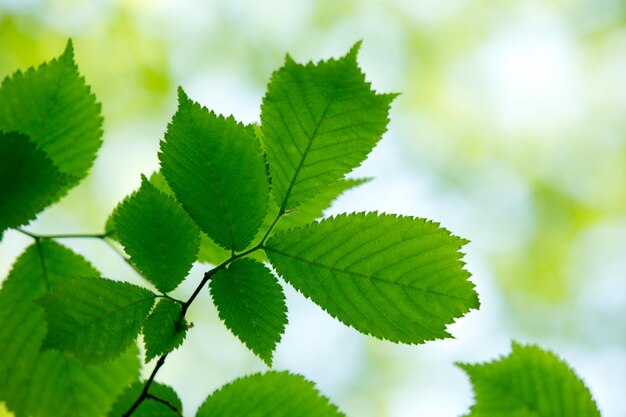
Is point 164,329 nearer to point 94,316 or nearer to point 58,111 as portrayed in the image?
point 94,316

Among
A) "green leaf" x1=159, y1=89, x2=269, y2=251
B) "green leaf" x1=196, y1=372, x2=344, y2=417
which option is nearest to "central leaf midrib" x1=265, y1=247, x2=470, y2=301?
"green leaf" x1=159, y1=89, x2=269, y2=251

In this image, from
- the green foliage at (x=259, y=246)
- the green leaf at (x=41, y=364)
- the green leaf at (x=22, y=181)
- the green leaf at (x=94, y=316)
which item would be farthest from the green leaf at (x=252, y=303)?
the green leaf at (x=41, y=364)

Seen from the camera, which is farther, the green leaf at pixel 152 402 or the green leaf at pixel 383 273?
the green leaf at pixel 152 402

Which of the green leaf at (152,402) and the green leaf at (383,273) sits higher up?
the green leaf at (383,273)

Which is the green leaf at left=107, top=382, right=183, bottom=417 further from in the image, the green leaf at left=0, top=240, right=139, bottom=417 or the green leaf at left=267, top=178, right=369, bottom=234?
the green leaf at left=267, top=178, right=369, bottom=234

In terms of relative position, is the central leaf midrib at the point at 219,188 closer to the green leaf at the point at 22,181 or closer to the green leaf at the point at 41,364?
the green leaf at the point at 22,181

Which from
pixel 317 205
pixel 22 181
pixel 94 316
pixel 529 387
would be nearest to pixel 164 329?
pixel 94 316
